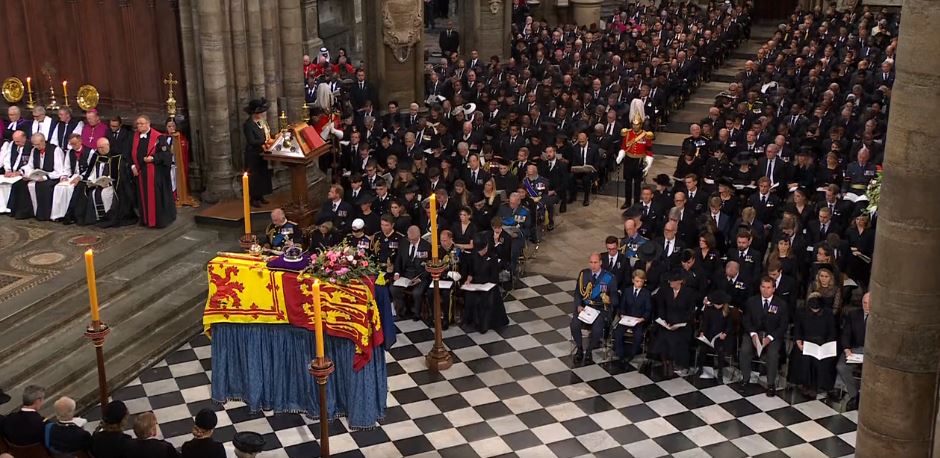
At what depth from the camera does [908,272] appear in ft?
24.0

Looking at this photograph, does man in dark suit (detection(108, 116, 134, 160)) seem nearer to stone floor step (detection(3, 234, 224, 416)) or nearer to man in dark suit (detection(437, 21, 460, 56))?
stone floor step (detection(3, 234, 224, 416))

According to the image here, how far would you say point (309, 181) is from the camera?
61.6 ft

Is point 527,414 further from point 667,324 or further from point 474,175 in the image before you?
point 474,175

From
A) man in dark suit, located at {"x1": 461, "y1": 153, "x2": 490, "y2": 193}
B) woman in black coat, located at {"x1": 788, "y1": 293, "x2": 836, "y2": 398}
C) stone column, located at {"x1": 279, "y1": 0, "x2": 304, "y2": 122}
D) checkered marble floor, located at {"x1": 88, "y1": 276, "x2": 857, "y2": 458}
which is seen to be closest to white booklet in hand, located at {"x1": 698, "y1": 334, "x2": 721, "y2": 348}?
checkered marble floor, located at {"x1": 88, "y1": 276, "x2": 857, "y2": 458}

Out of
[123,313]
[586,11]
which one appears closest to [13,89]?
[123,313]

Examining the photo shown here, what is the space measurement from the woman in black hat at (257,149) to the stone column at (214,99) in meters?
0.38

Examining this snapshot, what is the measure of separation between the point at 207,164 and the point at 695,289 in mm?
7967

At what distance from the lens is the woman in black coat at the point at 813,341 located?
1247 centimetres

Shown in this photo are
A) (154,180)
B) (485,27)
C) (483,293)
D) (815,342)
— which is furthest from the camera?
(485,27)

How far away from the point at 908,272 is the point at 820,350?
5.29 m

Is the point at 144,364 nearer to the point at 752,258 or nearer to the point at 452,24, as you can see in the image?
the point at 752,258

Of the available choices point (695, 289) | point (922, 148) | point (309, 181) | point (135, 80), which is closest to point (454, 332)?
point (695, 289)

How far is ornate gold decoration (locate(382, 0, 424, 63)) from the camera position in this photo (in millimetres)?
23547

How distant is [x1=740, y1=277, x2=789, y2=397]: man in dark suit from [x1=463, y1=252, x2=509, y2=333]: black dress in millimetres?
3148
